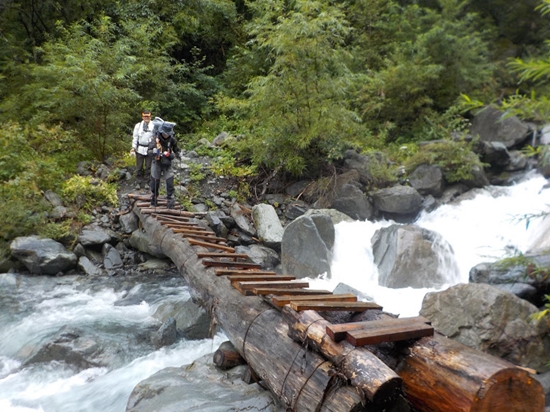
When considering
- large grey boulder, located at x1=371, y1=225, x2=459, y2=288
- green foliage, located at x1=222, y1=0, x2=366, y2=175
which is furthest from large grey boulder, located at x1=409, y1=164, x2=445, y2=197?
large grey boulder, located at x1=371, y1=225, x2=459, y2=288

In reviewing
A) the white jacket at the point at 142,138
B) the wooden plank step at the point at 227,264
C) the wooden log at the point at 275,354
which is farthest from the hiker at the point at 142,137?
the wooden log at the point at 275,354

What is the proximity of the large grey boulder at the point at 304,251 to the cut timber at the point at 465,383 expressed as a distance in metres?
5.64

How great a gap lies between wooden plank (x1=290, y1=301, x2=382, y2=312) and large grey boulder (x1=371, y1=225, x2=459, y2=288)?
4.47 m

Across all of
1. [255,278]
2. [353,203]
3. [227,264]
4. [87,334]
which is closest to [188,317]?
[227,264]

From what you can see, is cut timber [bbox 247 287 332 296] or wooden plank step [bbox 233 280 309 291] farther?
wooden plank step [bbox 233 280 309 291]

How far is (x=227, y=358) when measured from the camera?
4184 mm

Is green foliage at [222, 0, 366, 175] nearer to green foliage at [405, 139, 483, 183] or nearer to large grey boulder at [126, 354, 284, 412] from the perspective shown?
green foliage at [405, 139, 483, 183]

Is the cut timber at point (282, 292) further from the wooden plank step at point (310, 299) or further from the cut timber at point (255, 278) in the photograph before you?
the cut timber at point (255, 278)

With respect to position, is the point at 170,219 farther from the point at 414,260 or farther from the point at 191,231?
the point at 414,260

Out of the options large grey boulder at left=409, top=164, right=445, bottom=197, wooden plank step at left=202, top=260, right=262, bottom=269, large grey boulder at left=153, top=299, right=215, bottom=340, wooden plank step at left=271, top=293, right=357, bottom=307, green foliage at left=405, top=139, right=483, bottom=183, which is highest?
green foliage at left=405, top=139, right=483, bottom=183

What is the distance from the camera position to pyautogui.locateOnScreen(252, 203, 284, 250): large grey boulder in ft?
30.7

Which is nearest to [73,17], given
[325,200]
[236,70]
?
[236,70]

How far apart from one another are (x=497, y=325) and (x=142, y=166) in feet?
28.8

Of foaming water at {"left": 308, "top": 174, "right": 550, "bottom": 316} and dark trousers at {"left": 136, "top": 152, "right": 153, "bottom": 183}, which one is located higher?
dark trousers at {"left": 136, "top": 152, "right": 153, "bottom": 183}
